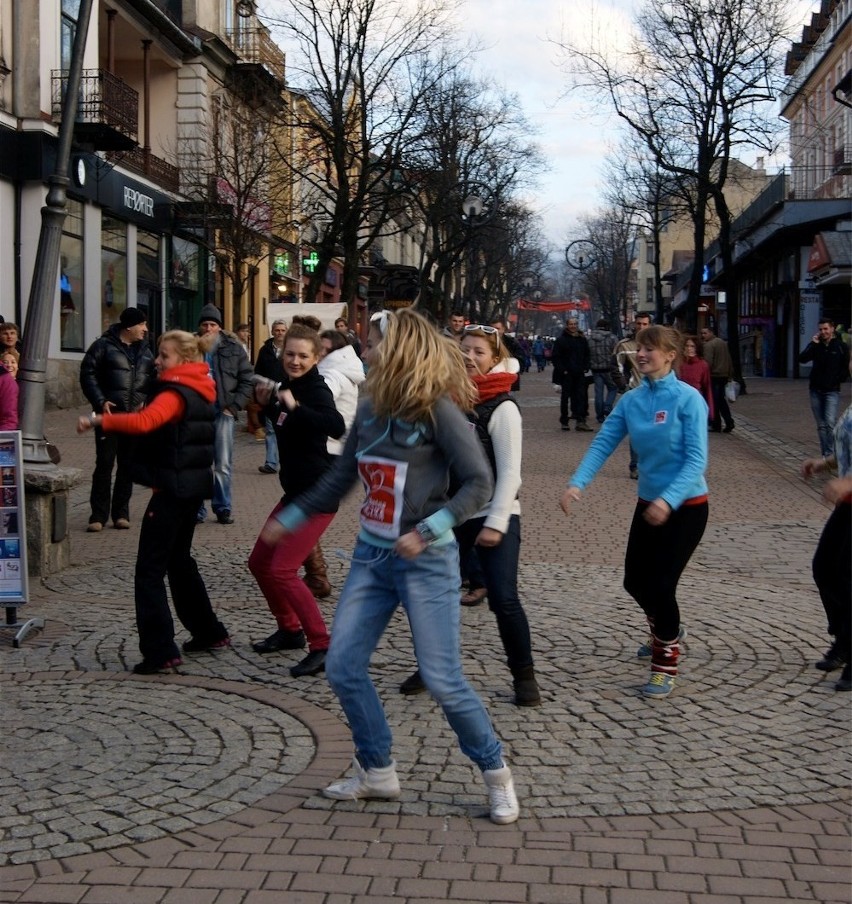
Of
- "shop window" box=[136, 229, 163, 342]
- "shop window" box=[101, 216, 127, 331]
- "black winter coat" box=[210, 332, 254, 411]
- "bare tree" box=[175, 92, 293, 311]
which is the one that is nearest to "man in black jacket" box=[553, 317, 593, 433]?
"bare tree" box=[175, 92, 293, 311]

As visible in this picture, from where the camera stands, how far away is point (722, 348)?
2000cm

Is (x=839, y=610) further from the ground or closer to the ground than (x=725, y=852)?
further from the ground

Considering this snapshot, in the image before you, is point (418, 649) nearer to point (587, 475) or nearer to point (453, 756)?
point (453, 756)

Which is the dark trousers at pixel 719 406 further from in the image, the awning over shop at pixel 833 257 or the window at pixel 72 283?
the awning over shop at pixel 833 257

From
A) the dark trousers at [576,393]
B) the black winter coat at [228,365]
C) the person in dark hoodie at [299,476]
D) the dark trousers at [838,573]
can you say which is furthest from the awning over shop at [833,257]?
the person in dark hoodie at [299,476]

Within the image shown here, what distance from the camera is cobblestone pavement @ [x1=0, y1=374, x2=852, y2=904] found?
3818 mm

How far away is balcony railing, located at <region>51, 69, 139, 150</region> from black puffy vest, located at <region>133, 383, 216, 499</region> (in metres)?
19.7

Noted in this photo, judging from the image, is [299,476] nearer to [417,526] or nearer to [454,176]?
[417,526]

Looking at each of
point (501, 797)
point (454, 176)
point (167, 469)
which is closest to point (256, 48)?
point (454, 176)

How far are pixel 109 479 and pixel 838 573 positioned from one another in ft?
22.6

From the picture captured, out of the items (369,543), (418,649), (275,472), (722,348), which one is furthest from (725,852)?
(722,348)

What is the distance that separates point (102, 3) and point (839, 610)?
2588cm

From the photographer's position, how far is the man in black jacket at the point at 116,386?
413 inches

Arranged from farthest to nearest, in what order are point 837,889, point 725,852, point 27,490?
point 27,490 < point 725,852 < point 837,889
